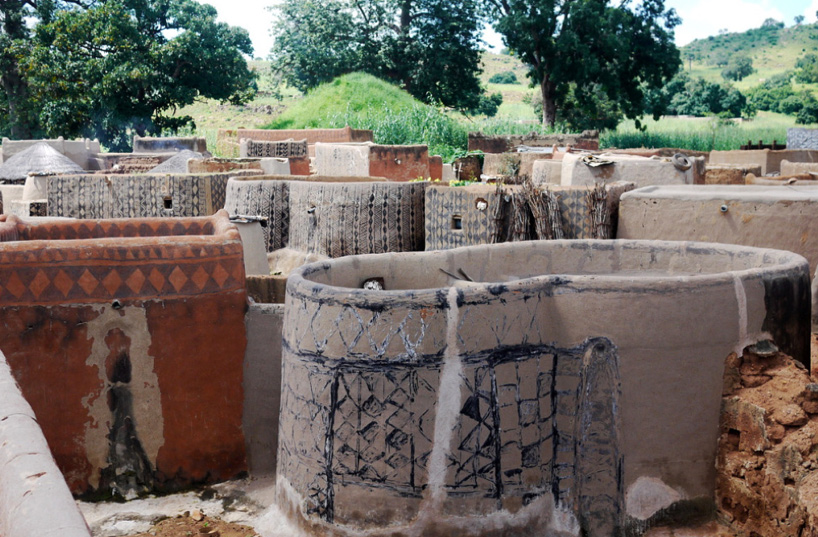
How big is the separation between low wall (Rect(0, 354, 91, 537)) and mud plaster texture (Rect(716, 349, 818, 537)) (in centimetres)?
346

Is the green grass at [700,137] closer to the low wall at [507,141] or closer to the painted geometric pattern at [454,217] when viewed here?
the low wall at [507,141]

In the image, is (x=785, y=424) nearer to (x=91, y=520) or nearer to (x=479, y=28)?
(x=91, y=520)

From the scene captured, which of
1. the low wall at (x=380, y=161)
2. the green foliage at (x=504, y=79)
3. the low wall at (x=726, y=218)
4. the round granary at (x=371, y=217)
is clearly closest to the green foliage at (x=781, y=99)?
the green foliage at (x=504, y=79)

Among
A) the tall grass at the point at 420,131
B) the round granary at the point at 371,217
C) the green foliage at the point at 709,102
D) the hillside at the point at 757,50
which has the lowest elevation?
the round granary at the point at 371,217

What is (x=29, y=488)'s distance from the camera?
1.84m

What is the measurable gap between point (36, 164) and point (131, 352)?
1466 centimetres

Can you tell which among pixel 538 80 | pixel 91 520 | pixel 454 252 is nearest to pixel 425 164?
pixel 454 252

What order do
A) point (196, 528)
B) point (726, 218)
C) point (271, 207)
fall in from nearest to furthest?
1. point (196, 528)
2. point (726, 218)
3. point (271, 207)

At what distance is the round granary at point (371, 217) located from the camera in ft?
28.6

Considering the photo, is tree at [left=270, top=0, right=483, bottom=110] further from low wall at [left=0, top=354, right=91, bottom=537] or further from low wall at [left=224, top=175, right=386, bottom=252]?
low wall at [left=0, top=354, right=91, bottom=537]

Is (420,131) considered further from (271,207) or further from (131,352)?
(131,352)

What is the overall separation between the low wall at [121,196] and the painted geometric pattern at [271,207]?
869 mm

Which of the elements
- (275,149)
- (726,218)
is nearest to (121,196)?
(726,218)

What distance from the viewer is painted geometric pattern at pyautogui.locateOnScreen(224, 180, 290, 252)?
930 centimetres
